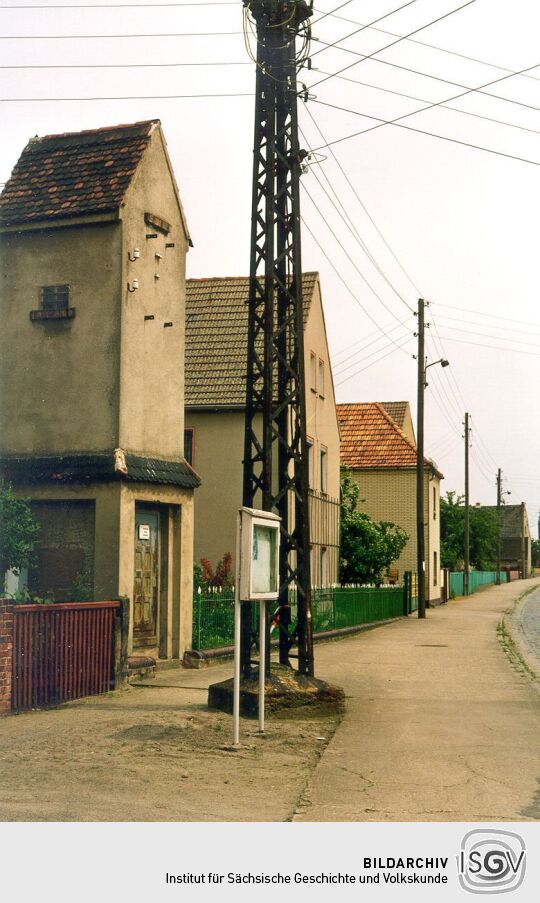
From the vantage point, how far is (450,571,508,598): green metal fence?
67250 millimetres

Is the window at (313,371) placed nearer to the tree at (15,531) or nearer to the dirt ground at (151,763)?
the tree at (15,531)

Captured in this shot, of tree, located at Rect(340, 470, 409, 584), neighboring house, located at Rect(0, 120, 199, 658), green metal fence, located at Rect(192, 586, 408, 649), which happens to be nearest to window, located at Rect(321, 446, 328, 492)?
tree, located at Rect(340, 470, 409, 584)

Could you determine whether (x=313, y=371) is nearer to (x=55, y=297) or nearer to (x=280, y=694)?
A: (x=55, y=297)

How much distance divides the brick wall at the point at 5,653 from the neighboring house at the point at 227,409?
1517 cm

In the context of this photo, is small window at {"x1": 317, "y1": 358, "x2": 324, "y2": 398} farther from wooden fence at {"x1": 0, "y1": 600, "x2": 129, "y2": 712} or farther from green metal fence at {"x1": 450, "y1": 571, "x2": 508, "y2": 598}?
green metal fence at {"x1": 450, "y1": 571, "x2": 508, "y2": 598}

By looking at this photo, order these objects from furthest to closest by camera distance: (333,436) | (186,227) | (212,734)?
(333,436)
(186,227)
(212,734)

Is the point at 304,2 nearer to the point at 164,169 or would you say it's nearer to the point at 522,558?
the point at 164,169

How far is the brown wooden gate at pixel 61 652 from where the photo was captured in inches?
504

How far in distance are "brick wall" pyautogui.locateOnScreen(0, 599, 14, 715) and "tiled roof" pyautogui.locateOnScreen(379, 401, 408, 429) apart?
45634 mm

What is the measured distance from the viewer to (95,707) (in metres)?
13.1

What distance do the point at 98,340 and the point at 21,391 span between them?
1.50 metres

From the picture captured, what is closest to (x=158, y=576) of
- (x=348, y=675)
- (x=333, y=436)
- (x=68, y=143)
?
(x=348, y=675)

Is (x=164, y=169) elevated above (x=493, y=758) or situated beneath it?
elevated above
